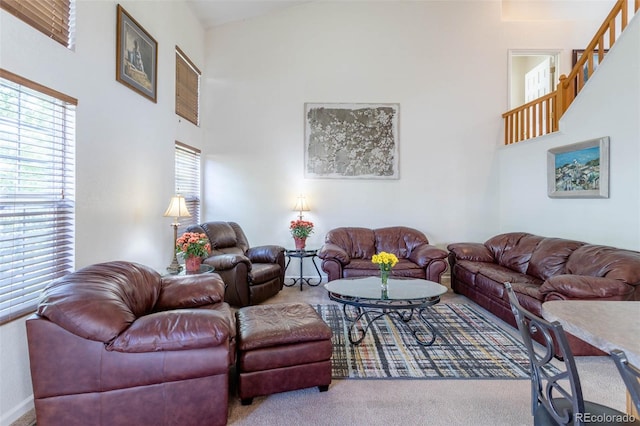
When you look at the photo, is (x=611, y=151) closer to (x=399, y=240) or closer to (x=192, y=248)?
(x=399, y=240)

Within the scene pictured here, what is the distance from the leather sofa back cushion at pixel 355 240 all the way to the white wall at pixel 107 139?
2408 mm

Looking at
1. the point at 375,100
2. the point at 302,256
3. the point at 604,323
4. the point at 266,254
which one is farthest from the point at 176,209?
the point at 375,100

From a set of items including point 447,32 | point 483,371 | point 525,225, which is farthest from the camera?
point 447,32

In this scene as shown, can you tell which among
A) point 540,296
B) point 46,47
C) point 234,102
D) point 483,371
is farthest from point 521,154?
point 46,47

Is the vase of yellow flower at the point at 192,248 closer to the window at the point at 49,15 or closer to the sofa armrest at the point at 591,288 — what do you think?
the window at the point at 49,15

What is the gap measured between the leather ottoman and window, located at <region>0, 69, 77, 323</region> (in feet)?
4.57

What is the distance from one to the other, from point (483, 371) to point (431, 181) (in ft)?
11.7

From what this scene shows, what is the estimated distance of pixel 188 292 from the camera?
2.57m

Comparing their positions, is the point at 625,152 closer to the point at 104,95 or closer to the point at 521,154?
the point at 521,154

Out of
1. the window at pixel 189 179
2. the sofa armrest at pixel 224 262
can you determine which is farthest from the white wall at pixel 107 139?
the sofa armrest at pixel 224 262

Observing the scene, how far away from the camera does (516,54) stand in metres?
5.56

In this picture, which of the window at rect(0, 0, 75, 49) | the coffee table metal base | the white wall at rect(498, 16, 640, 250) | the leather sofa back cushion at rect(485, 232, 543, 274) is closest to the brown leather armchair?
the coffee table metal base

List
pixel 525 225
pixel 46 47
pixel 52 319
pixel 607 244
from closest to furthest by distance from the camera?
pixel 52 319
pixel 46 47
pixel 607 244
pixel 525 225

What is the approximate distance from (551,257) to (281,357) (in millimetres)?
3297
